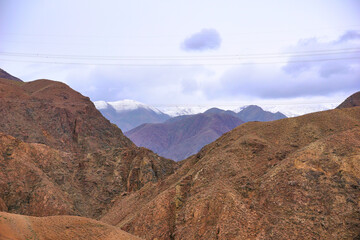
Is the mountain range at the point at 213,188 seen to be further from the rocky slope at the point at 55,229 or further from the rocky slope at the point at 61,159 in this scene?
the rocky slope at the point at 61,159

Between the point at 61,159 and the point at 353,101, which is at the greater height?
the point at 353,101

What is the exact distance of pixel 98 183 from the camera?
177 ft

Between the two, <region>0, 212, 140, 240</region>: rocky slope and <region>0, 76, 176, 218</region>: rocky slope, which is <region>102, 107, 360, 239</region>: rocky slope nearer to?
<region>0, 212, 140, 240</region>: rocky slope

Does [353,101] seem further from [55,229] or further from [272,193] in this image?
[55,229]

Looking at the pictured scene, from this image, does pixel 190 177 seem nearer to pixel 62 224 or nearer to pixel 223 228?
pixel 223 228

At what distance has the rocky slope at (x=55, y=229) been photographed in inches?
765

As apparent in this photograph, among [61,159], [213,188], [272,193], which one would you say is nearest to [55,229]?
[213,188]

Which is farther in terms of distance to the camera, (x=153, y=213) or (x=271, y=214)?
(x=153, y=213)

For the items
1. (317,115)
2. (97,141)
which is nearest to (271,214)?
(317,115)

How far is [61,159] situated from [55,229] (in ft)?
118

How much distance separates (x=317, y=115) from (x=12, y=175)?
4539 cm

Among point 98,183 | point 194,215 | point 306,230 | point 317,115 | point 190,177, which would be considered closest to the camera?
point 306,230

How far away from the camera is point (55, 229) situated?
70.3 ft

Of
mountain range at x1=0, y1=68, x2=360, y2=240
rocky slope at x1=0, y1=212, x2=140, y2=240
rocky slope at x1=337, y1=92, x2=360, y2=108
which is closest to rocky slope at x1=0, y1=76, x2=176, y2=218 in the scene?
mountain range at x1=0, y1=68, x2=360, y2=240
